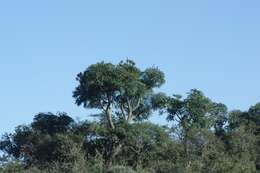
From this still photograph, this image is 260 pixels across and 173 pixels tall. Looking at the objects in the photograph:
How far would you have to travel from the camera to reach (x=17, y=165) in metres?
41.4

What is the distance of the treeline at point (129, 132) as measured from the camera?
160 ft

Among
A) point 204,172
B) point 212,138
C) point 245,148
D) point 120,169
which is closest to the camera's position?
point 120,169

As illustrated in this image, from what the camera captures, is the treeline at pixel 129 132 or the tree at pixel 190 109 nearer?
the treeline at pixel 129 132

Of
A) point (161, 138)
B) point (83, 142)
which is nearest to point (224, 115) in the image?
point (161, 138)

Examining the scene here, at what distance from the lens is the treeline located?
4878 cm

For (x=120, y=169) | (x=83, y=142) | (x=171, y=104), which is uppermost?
(x=171, y=104)

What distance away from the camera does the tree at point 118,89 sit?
171 ft

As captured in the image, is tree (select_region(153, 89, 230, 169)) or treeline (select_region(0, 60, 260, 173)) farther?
tree (select_region(153, 89, 230, 169))

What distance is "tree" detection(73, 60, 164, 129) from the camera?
52.1m

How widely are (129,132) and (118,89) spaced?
135 inches

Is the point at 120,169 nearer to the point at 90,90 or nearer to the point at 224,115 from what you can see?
the point at 90,90

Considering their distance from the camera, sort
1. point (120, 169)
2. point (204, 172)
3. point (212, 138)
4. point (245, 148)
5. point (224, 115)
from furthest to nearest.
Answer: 1. point (224, 115)
2. point (245, 148)
3. point (212, 138)
4. point (204, 172)
5. point (120, 169)

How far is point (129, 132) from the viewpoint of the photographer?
5094cm

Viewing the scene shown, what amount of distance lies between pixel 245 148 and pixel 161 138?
20.9ft
